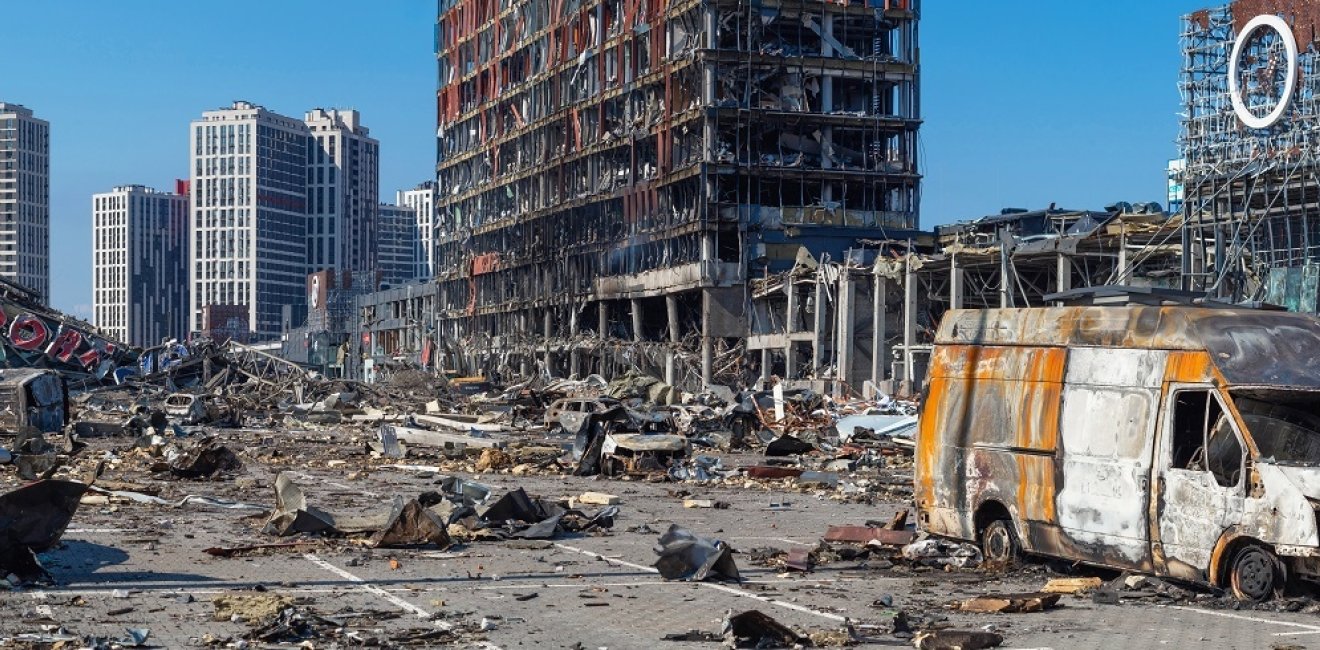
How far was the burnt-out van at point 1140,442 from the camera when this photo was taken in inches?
512

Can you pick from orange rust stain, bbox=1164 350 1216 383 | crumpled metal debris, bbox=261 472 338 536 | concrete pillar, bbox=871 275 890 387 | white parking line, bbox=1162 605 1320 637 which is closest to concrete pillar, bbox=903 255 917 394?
concrete pillar, bbox=871 275 890 387

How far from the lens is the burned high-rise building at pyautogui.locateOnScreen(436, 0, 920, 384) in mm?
80375

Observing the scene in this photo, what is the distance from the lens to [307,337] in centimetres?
15288

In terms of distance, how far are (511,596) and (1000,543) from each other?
15.9ft

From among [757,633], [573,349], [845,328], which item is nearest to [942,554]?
[757,633]

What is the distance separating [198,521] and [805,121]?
6499 centimetres

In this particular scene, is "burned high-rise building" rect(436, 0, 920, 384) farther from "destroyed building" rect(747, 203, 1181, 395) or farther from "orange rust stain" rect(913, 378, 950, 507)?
"orange rust stain" rect(913, 378, 950, 507)

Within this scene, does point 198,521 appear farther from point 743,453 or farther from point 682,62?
point 682,62

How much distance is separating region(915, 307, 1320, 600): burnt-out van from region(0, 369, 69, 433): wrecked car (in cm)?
2679

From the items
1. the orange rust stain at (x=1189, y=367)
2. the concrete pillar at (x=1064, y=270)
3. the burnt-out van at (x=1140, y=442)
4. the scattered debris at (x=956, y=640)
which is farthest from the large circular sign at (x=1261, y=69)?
the scattered debris at (x=956, y=640)

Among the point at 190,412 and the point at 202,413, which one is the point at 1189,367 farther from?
the point at 190,412

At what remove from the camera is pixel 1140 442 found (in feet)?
46.5

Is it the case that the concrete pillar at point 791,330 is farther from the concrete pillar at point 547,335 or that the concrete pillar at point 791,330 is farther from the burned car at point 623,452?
the burned car at point 623,452

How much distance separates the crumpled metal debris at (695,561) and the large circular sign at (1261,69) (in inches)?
1353
